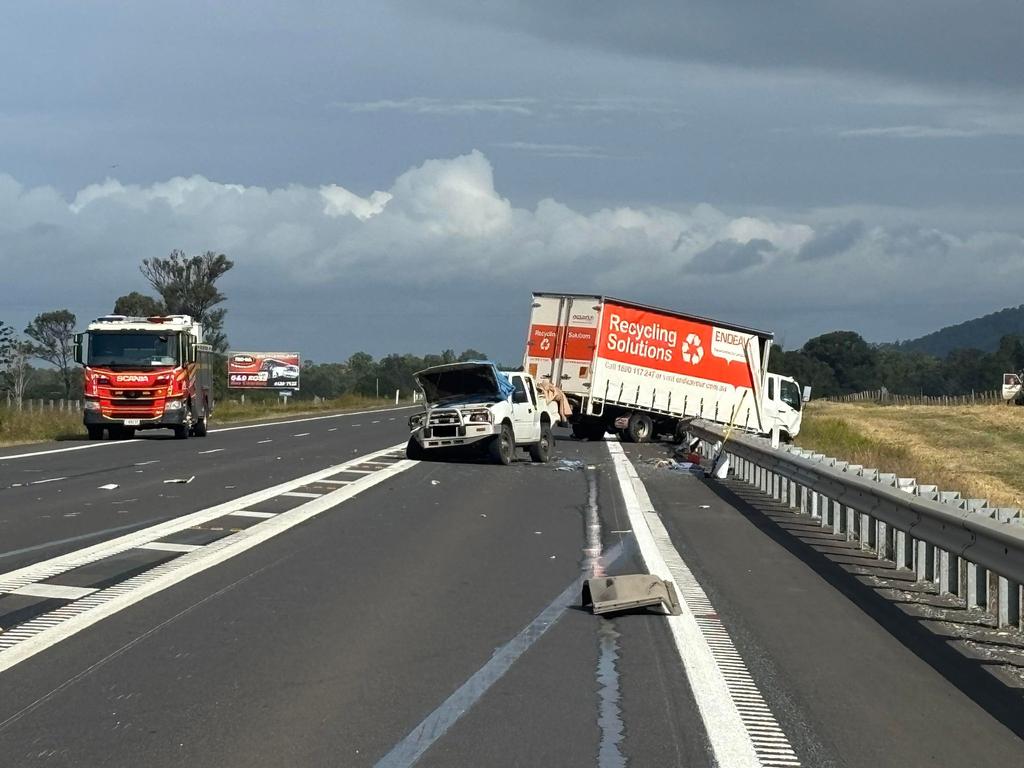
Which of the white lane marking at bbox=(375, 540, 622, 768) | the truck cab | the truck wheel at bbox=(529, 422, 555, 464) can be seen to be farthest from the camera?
the truck cab

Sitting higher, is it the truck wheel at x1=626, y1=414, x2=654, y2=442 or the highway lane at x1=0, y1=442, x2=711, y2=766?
the truck wheel at x1=626, y1=414, x2=654, y2=442

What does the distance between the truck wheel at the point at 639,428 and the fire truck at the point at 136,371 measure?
11689mm

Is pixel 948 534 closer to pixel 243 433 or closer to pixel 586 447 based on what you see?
pixel 586 447

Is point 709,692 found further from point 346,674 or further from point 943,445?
point 943,445

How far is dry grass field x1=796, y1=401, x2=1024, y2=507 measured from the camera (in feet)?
94.0

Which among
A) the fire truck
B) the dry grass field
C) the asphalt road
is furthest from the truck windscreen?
the asphalt road

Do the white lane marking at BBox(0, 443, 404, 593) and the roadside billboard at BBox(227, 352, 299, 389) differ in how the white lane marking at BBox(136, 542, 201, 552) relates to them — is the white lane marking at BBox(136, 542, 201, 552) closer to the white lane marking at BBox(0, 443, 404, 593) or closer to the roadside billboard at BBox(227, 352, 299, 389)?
the white lane marking at BBox(0, 443, 404, 593)

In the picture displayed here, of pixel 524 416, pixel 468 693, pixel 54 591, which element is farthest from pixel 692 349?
pixel 468 693

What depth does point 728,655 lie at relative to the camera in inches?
326

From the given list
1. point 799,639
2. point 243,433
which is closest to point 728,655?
point 799,639

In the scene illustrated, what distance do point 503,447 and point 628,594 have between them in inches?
679

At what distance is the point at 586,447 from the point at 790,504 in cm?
1705

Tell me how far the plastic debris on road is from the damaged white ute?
0.44 m

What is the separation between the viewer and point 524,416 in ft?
92.2
